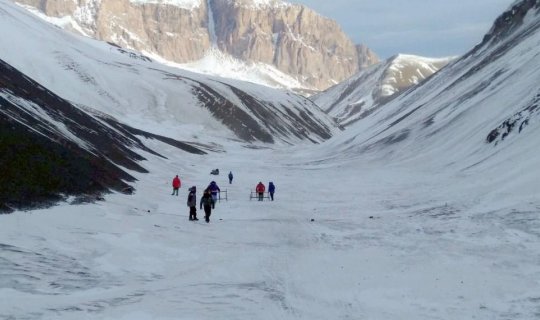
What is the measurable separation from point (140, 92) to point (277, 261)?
416 feet

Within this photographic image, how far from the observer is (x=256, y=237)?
21078 mm

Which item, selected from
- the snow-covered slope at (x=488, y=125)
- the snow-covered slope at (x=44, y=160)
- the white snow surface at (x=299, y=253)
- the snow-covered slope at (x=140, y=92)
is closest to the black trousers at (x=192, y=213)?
the white snow surface at (x=299, y=253)

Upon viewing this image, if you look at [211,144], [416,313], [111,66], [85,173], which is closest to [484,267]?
[416,313]

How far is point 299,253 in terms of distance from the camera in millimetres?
18344

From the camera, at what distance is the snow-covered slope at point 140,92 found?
114 meters

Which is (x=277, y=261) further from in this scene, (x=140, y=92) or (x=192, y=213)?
(x=140, y=92)

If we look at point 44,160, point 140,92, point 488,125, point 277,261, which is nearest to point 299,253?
point 277,261

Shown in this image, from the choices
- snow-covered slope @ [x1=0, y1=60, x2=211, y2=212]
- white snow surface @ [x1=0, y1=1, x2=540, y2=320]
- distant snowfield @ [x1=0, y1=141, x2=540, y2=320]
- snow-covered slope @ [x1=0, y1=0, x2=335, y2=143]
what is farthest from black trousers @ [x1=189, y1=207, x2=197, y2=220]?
snow-covered slope @ [x1=0, y1=0, x2=335, y2=143]

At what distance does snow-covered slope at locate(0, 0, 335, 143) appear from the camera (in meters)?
A: 114

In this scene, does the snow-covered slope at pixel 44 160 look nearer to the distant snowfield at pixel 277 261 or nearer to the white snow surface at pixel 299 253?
the white snow surface at pixel 299 253

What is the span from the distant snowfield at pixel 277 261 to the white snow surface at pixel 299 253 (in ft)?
0.19

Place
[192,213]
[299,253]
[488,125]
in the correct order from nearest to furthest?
[299,253] → [192,213] → [488,125]

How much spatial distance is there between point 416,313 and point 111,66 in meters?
148

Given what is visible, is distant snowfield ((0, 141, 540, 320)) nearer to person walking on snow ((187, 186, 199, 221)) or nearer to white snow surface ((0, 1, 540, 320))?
white snow surface ((0, 1, 540, 320))
